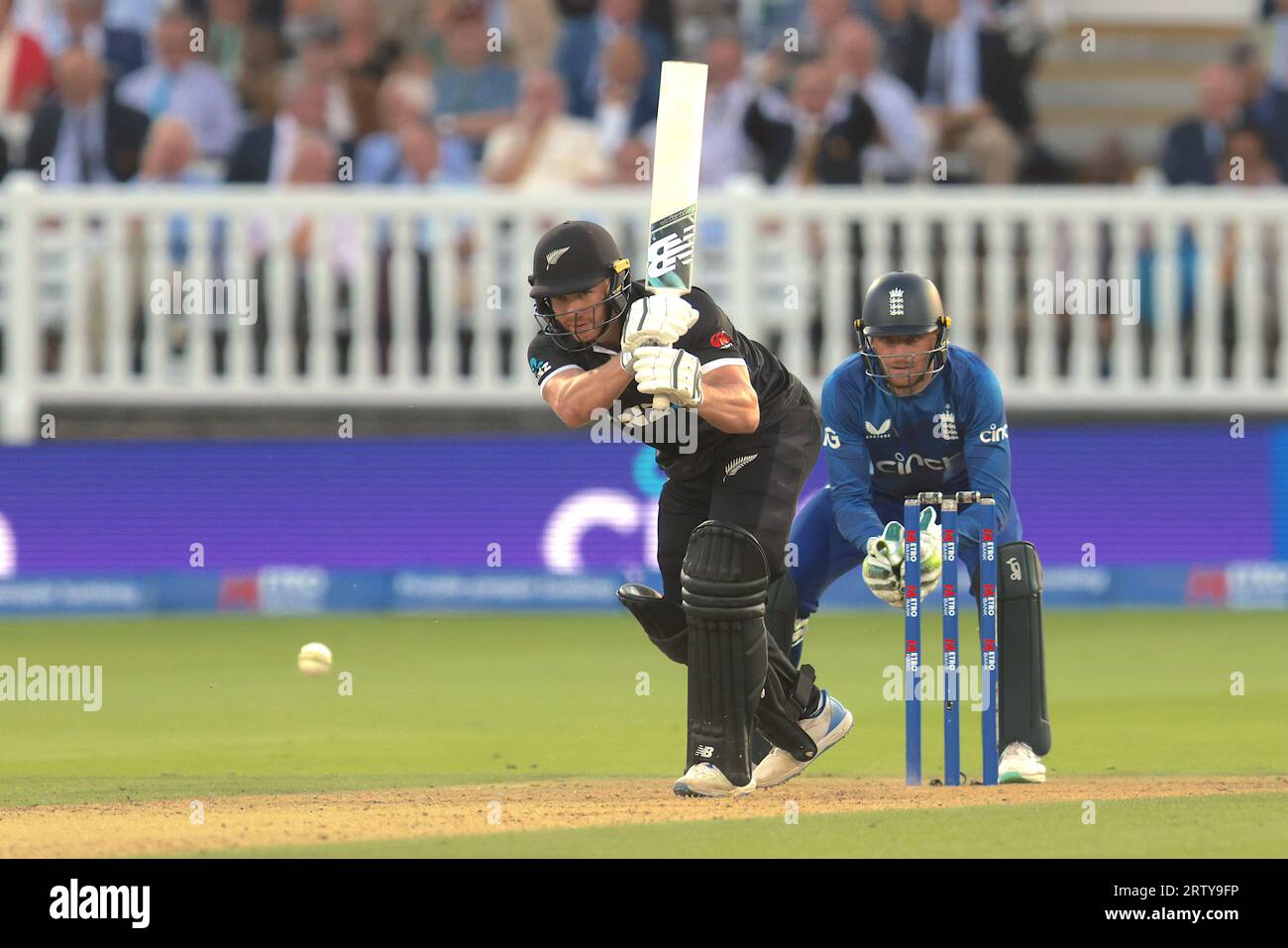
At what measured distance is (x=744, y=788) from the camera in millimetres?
7387

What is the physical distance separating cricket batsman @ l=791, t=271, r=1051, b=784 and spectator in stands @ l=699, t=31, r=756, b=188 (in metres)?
7.04

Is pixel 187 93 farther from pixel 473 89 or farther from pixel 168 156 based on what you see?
pixel 473 89

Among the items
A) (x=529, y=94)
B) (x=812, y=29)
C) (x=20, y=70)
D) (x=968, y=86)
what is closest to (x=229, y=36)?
(x=20, y=70)

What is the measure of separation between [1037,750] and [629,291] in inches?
79.0

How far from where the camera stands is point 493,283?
13.9m

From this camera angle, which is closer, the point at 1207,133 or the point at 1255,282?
the point at 1255,282

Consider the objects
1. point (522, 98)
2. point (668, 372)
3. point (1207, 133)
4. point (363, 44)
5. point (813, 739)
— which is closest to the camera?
point (668, 372)

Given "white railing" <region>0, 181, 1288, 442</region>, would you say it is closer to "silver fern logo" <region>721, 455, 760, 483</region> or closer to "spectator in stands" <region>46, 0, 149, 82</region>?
"spectator in stands" <region>46, 0, 149, 82</region>

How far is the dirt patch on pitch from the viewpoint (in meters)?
6.65

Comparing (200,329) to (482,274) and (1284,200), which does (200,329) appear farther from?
(1284,200)

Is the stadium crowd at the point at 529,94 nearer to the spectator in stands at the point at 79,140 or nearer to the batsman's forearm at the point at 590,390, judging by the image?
the spectator in stands at the point at 79,140

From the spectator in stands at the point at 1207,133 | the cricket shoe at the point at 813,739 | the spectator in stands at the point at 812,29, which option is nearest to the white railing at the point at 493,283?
the spectator in stands at the point at 1207,133

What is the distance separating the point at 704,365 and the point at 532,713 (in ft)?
9.99

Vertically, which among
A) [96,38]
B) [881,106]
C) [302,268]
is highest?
[96,38]
